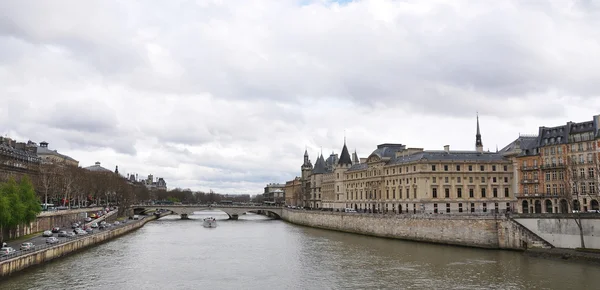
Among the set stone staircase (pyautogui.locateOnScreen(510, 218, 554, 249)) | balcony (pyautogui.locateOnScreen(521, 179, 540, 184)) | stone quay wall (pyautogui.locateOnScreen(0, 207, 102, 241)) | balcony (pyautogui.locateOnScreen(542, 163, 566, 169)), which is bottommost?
stone staircase (pyautogui.locateOnScreen(510, 218, 554, 249))

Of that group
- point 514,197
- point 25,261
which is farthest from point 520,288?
Answer: point 514,197

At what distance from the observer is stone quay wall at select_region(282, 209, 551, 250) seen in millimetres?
62469

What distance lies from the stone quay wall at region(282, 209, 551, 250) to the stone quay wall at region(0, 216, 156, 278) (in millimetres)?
40648

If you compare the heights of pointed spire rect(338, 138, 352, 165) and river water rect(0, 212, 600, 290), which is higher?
pointed spire rect(338, 138, 352, 165)

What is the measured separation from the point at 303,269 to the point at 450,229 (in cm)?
2664

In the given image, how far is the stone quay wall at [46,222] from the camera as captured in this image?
61713mm

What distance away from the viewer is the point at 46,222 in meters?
78.5

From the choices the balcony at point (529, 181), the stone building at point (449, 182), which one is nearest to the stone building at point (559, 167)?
the balcony at point (529, 181)

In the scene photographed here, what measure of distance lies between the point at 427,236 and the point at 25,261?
1947 inches

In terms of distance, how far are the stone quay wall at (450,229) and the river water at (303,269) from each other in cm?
195

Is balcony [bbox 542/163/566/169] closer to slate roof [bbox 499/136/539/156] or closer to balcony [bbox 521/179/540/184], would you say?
balcony [bbox 521/179/540/184]

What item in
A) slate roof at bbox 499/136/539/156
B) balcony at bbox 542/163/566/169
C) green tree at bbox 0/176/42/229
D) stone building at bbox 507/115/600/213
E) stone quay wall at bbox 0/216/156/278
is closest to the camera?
stone quay wall at bbox 0/216/156/278

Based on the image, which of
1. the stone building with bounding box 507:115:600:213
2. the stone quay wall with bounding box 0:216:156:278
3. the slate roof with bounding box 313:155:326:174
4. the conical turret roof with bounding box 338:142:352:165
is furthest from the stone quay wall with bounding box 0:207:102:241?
the slate roof with bounding box 313:155:326:174

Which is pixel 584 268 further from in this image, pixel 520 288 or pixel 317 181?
pixel 317 181
